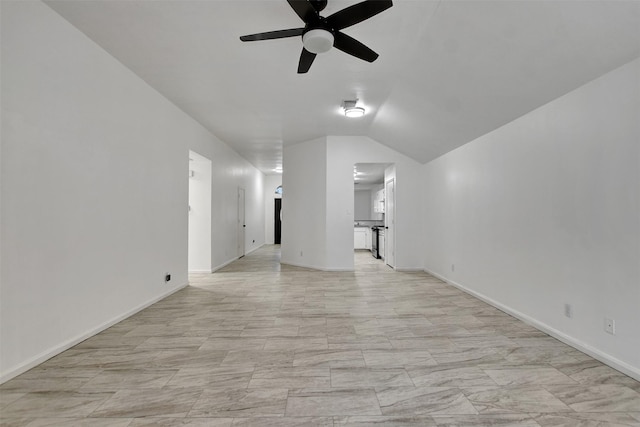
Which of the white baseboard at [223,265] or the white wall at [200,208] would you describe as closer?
the white wall at [200,208]

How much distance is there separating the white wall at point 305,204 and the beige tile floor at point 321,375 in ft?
9.79

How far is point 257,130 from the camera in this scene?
593cm

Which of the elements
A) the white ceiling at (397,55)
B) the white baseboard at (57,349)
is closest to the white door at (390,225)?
the white ceiling at (397,55)

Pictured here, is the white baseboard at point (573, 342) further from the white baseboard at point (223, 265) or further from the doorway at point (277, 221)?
the doorway at point (277, 221)

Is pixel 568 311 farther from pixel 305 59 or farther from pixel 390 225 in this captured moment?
pixel 390 225

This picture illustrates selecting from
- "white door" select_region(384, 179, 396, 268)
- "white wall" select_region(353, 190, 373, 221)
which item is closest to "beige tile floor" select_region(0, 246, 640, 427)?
"white door" select_region(384, 179, 396, 268)

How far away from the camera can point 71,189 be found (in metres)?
2.66

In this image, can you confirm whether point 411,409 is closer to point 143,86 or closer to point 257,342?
point 257,342

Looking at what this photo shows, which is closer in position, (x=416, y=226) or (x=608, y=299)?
(x=608, y=299)

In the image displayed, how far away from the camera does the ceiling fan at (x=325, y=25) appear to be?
202 cm

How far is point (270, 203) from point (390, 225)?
681 cm

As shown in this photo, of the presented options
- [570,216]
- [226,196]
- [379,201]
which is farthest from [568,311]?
[379,201]

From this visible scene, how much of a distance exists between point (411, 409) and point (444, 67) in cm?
318

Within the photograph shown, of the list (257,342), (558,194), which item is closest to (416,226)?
(558,194)
